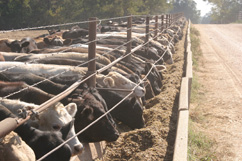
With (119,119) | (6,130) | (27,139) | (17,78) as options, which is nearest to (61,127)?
(27,139)

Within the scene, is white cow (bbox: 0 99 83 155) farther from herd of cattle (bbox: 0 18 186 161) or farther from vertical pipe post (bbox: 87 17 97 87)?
vertical pipe post (bbox: 87 17 97 87)

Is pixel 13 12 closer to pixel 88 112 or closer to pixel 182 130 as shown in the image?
pixel 88 112

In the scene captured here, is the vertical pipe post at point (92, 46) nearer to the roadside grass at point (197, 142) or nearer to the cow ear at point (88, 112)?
the cow ear at point (88, 112)

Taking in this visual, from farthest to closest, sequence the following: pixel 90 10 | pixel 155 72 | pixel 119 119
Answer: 1. pixel 90 10
2. pixel 155 72
3. pixel 119 119

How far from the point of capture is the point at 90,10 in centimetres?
3609

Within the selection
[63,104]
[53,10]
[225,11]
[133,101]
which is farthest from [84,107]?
[225,11]

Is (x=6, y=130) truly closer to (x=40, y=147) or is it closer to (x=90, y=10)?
(x=40, y=147)

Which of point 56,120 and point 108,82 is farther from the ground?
point 108,82

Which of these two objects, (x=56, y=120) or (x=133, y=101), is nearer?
(x=56, y=120)

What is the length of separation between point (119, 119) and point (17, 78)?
75.6 inches

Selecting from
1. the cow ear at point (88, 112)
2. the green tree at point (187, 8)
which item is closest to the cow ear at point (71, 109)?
the cow ear at point (88, 112)

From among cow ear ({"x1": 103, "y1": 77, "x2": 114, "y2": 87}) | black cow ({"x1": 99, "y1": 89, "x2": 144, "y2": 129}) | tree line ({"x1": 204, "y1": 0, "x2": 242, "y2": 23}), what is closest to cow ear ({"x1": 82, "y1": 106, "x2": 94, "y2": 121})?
black cow ({"x1": 99, "y1": 89, "x2": 144, "y2": 129})

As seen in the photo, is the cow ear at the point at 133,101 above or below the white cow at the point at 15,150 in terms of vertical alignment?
below

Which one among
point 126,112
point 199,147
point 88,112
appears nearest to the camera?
point 88,112
